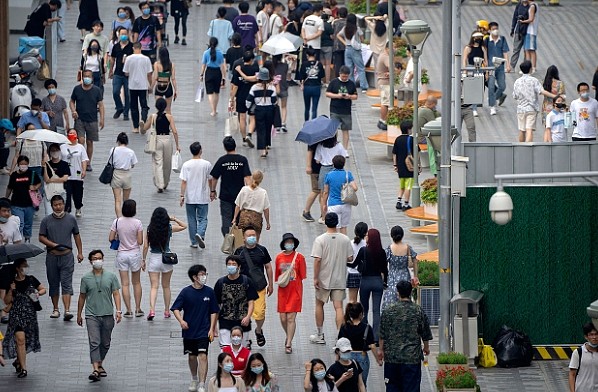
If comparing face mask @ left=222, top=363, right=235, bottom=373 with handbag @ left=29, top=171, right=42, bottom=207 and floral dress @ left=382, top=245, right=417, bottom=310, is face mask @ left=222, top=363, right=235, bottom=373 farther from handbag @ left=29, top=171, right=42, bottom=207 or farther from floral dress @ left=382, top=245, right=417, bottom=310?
handbag @ left=29, top=171, right=42, bottom=207

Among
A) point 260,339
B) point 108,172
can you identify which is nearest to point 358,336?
point 260,339

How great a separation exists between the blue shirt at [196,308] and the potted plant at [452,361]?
2780 mm

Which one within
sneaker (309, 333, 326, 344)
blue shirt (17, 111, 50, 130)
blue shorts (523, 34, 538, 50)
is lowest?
sneaker (309, 333, 326, 344)

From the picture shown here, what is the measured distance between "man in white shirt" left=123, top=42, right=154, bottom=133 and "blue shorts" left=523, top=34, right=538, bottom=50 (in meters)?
9.55

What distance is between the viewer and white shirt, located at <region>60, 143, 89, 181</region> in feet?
92.6

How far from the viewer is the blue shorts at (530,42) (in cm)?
3953

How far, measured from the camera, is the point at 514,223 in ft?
78.2

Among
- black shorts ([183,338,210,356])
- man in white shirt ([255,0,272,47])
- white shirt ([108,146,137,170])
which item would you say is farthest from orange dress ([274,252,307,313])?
man in white shirt ([255,0,272,47])

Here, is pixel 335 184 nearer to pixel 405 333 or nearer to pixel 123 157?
pixel 123 157

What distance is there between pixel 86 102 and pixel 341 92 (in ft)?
14.3

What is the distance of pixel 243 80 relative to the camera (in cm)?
3291

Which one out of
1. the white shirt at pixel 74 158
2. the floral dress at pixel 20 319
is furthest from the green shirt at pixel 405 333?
the white shirt at pixel 74 158

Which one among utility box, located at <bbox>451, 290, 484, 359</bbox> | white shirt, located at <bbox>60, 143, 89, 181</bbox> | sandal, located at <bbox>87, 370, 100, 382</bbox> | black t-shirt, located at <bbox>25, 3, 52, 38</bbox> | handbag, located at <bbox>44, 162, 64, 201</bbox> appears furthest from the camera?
black t-shirt, located at <bbox>25, 3, 52, 38</bbox>

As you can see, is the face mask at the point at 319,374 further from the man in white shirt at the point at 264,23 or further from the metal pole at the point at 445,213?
the man in white shirt at the point at 264,23
